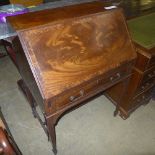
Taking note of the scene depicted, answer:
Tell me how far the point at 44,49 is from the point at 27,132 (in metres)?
1.16

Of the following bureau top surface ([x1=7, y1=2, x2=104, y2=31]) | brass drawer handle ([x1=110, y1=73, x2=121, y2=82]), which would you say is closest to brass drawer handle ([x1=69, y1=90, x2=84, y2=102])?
brass drawer handle ([x1=110, y1=73, x2=121, y2=82])

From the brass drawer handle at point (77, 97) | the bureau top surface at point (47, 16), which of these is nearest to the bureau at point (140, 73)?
the bureau top surface at point (47, 16)

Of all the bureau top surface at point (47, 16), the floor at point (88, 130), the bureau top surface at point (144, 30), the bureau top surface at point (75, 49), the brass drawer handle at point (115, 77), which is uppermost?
the bureau top surface at point (47, 16)

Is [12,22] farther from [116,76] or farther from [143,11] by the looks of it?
[143,11]

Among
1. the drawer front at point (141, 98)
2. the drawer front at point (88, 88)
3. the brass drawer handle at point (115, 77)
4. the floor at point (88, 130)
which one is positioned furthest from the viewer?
the drawer front at point (141, 98)

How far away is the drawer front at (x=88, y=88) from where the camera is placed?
46.0 inches

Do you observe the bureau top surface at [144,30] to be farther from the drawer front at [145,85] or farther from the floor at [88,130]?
the floor at [88,130]

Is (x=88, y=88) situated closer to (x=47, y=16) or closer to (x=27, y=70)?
(x=27, y=70)

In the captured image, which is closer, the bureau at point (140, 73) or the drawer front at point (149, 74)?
the bureau at point (140, 73)

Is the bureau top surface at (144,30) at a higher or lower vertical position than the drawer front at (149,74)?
higher

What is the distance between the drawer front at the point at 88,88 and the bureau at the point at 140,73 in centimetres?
16

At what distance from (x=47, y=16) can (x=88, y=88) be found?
0.64 meters

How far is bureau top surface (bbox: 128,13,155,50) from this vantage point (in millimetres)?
1508

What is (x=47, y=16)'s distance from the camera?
133 cm
